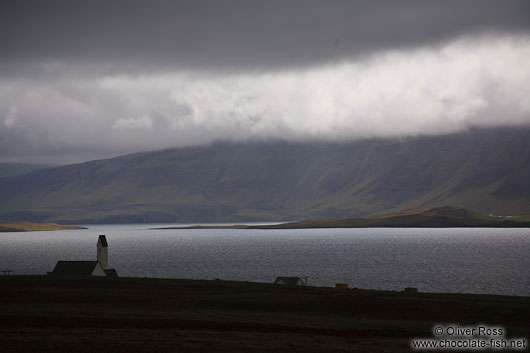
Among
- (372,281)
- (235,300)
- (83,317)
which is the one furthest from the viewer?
(372,281)

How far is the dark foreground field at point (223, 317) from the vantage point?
39781 millimetres

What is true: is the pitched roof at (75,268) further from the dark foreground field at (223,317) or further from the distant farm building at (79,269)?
the dark foreground field at (223,317)

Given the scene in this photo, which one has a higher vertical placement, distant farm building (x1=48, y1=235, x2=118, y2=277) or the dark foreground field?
distant farm building (x1=48, y1=235, x2=118, y2=277)

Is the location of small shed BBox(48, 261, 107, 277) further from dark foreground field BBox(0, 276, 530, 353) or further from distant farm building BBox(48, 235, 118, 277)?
dark foreground field BBox(0, 276, 530, 353)

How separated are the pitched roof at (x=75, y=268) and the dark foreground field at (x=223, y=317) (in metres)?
18.6

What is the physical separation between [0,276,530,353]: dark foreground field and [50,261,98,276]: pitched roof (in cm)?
1865

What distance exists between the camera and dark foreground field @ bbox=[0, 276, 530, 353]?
39781 millimetres

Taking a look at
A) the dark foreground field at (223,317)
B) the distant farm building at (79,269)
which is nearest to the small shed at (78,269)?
the distant farm building at (79,269)

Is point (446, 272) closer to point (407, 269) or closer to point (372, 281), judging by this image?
point (407, 269)

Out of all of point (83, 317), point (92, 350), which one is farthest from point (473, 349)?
point (83, 317)

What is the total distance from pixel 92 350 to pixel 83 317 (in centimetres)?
1220

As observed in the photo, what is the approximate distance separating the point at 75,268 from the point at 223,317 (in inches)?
2123

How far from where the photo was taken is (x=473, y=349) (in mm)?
40219

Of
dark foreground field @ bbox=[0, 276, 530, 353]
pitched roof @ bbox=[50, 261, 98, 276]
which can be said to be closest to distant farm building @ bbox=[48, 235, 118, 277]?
pitched roof @ bbox=[50, 261, 98, 276]
